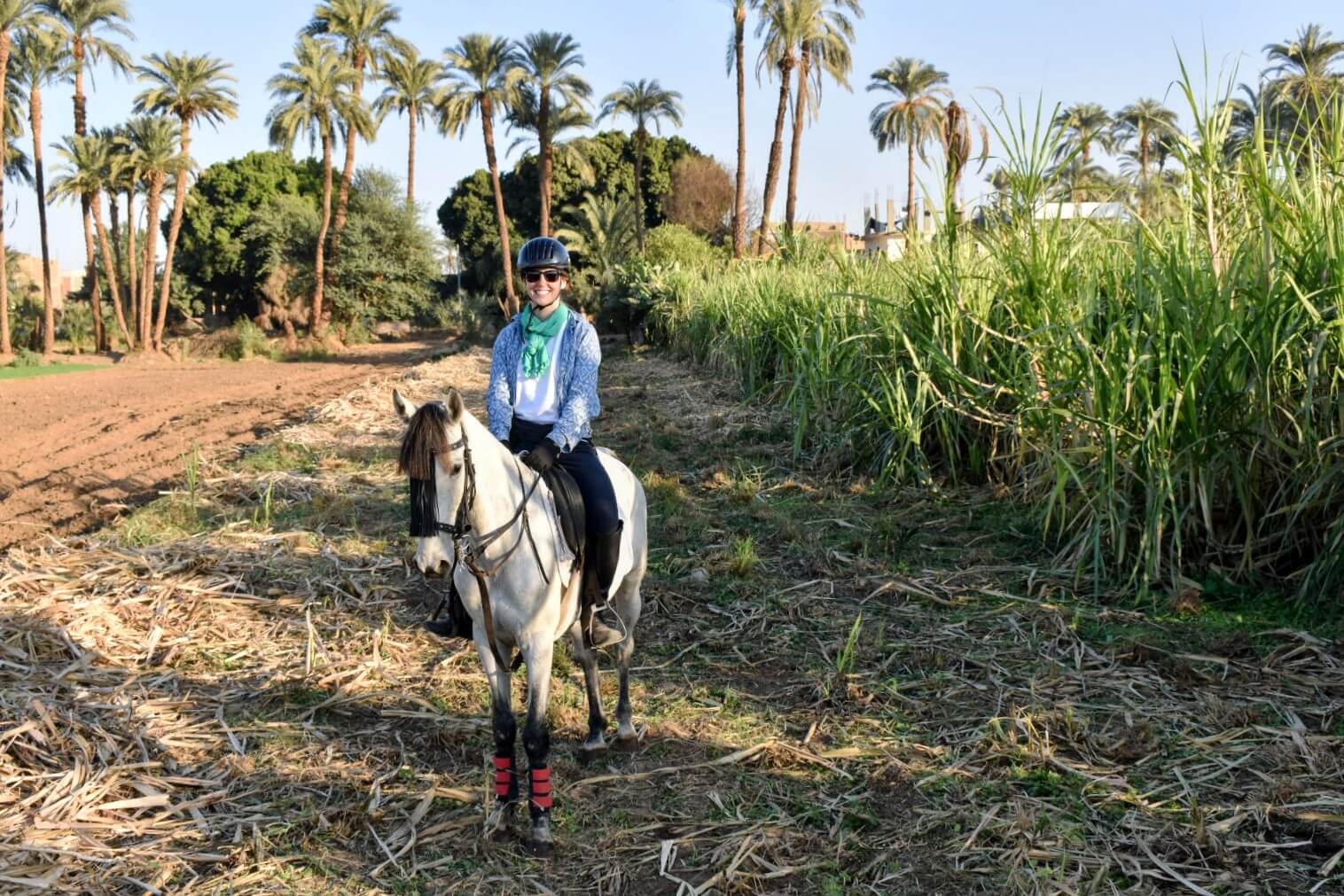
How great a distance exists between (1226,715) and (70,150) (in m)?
44.6

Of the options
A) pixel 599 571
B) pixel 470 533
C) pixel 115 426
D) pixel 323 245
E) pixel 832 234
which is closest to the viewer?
pixel 470 533

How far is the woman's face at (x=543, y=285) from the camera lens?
12.9ft

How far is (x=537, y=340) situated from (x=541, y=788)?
180 centimetres

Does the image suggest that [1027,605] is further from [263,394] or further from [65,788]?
[263,394]

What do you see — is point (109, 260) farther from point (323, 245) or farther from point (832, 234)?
point (832, 234)

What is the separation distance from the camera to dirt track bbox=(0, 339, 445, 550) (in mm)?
9414

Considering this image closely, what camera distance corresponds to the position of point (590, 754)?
4.11m

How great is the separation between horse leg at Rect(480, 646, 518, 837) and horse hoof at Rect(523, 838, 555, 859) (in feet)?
0.45

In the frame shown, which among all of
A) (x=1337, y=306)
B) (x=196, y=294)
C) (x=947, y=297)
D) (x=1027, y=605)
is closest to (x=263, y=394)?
(x=947, y=297)

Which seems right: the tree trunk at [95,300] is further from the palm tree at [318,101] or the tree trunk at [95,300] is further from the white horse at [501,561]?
the white horse at [501,561]

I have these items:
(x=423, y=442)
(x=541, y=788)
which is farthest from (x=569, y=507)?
(x=541, y=788)

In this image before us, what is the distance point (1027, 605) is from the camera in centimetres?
540

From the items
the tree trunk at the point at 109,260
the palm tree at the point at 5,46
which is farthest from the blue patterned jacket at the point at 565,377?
the tree trunk at the point at 109,260

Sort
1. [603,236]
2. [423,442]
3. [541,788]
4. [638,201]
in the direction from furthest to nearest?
[638,201], [603,236], [541,788], [423,442]
